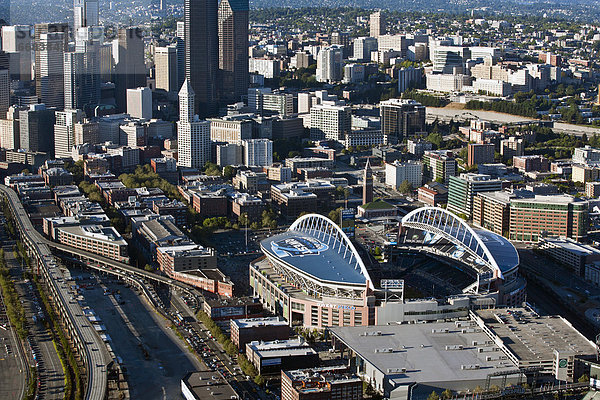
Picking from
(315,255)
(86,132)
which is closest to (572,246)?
(315,255)

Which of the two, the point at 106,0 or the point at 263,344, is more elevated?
the point at 106,0

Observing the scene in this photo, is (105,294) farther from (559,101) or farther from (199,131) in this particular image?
(559,101)

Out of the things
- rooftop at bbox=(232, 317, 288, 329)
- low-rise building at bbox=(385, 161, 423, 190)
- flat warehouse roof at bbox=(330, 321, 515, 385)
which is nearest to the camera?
flat warehouse roof at bbox=(330, 321, 515, 385)

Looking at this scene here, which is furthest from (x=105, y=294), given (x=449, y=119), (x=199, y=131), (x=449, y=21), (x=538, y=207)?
(x=449, y=21)

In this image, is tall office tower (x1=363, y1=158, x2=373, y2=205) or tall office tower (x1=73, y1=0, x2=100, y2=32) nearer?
tall office tower (x1=363, y1=158, x2=373, y2=205)

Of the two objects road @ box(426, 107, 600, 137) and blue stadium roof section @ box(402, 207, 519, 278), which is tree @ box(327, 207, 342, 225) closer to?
blue stadium roof section @ box(402, 207, 519, 278)

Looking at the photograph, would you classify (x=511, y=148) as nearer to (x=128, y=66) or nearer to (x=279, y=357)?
(x=128, y=66)

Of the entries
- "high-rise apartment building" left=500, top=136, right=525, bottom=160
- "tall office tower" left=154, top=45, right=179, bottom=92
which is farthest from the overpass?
"tall office tower" left=154, top=45, right=179, bottom=92
